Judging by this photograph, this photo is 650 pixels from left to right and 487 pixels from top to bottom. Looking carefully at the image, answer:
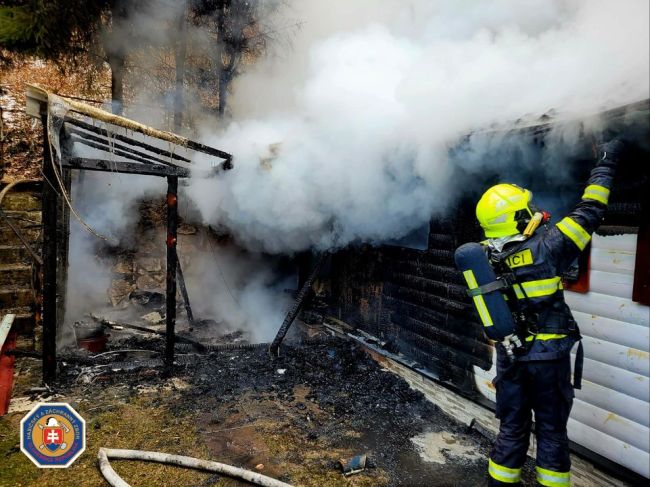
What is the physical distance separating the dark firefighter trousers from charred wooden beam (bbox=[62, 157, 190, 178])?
4.95 metres

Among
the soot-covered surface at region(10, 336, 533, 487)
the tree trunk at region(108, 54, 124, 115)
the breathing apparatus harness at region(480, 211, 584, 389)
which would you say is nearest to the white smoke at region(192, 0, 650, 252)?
the breathing apparatus harness at region(480, 211, 584, 389)

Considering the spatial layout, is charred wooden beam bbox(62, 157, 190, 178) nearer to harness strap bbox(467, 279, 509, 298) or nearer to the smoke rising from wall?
the smoke rising from wall

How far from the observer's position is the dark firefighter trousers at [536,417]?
299 cm

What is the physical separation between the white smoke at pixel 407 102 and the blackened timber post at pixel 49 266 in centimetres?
336

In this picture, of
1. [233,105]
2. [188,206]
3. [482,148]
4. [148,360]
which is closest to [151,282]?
[188,206]

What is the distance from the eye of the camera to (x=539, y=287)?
3.01 m

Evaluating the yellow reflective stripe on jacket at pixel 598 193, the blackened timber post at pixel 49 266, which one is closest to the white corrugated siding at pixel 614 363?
the yellow reflective stripe on jacket at pixel 598 193

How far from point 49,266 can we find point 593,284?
637 cm

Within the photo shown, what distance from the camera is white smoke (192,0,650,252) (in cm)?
366

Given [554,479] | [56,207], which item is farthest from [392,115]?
[56,207]

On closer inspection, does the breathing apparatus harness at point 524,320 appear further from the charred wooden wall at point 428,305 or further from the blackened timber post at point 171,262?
the blackened timber post at point 171,262

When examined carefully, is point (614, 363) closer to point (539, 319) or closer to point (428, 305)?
point (539, 319)

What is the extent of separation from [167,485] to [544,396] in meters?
3.32

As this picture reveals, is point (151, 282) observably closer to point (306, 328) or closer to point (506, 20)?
point (306, 328)
